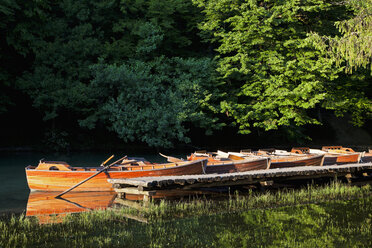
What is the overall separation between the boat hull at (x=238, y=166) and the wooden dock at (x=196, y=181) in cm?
80

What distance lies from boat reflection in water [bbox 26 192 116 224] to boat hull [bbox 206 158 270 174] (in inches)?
164

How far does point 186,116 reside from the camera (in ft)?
87.8

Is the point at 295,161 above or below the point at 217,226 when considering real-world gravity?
above

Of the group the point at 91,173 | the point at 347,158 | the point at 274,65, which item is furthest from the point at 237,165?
the point at 274,65

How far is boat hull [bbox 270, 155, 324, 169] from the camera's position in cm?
1791

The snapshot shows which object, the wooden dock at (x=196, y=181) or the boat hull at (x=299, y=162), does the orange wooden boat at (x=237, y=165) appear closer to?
the boat hull at (x=299, y=162)

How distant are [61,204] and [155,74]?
1674cm

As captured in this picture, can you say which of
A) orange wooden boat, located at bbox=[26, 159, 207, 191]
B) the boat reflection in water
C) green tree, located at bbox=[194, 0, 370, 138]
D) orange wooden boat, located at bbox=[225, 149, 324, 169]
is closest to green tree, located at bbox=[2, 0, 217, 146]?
green tree, located at bbox=[194, 0, 370, 138]

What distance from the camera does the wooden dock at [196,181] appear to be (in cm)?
1330

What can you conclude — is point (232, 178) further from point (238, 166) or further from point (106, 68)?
point (106, 68)

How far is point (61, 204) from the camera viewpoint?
13789 millimetres

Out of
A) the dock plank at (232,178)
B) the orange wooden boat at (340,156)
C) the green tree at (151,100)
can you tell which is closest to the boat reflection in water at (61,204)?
the dock plank at (232,178)

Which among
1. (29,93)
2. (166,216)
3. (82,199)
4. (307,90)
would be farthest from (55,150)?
(166,216)

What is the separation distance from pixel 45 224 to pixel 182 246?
424 centimetres
